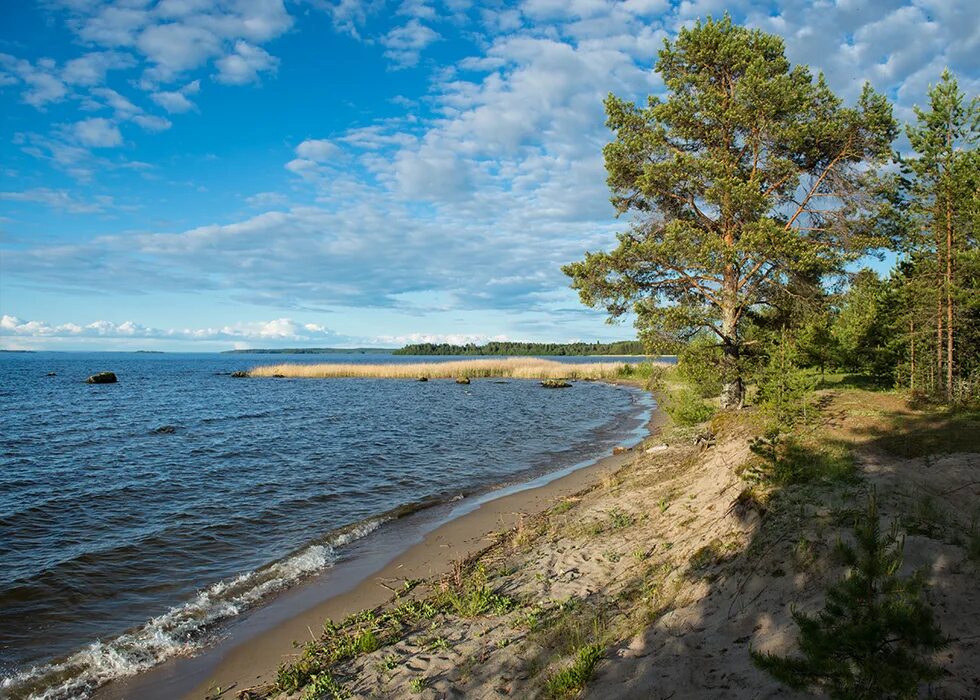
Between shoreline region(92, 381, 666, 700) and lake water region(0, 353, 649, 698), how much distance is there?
0.40 meters

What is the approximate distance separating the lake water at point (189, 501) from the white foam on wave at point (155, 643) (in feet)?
0.08

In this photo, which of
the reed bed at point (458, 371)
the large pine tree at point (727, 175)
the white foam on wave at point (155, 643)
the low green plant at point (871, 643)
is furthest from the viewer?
the reed bed at point (458, 371)

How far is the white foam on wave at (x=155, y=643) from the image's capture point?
21.8 feet

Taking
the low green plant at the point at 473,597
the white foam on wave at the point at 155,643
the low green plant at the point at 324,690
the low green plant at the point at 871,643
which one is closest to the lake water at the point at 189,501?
the white foam on wave at the point at 155,643

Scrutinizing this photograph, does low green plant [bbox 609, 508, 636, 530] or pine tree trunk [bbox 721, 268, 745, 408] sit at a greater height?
pine tree trunk [bbox 721, 268, 745, 408]

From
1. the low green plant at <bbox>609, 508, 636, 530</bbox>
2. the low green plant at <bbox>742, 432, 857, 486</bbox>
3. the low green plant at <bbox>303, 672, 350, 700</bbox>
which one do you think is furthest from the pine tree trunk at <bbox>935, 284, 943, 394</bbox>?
the low green plant at <bbox>303, 672, 350, 700</bbox>

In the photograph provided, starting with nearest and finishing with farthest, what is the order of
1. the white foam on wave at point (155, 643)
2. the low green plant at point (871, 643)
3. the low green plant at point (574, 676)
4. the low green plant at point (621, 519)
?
the low green plant at point (871, 643)
the low green plant at point (574, 676)
the white foam on wave at point (155, 643)
the low green plant at point (621, 519)

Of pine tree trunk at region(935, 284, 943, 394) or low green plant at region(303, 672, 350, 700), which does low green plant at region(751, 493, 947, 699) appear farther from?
pine tree trunk at region(935, 284, 943, 394)

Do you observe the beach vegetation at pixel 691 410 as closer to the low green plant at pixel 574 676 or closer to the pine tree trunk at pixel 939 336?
the pine tree trunk at pixel 939 336

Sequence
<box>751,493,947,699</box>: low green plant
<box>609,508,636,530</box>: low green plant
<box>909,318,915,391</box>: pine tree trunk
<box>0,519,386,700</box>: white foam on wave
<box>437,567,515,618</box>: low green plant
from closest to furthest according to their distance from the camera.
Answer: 1. <box>751,493,947,699</box>: low green plant
2. <box>0,519,386,700</box>: white foam on wave
3. <box>437,567,515,618</box>: low green plant
4. <box>609,508,636,530</box>: low green plant
5. <box>909,318,915,391</box>: pine tree trunk

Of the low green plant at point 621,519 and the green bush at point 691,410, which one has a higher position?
the green bush at point 691,410

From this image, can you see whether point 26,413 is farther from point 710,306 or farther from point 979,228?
point 979,228

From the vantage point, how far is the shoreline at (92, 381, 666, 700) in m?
6.72

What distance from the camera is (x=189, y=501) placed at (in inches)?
564
